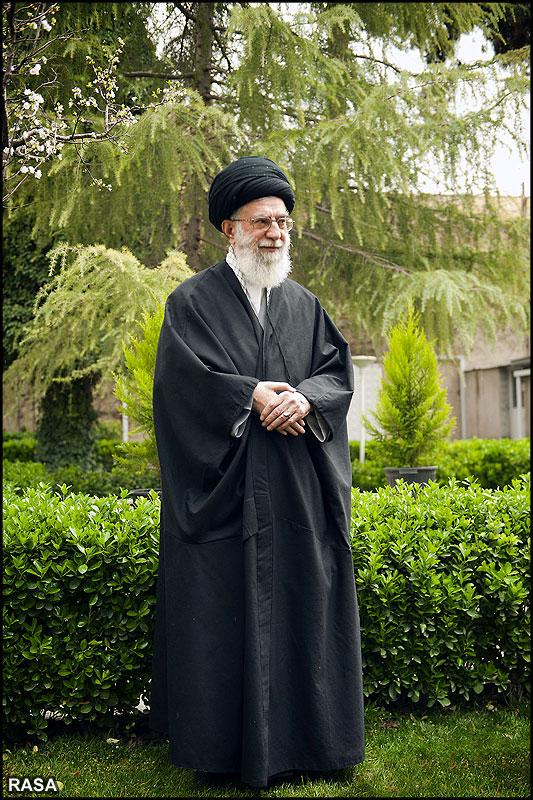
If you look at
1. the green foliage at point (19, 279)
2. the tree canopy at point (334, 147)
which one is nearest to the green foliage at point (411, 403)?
the tree canopy at point (334, 147)

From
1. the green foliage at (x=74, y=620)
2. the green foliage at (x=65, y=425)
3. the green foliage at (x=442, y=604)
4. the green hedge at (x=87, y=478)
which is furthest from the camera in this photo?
the green foliage at (x=65, y=425)

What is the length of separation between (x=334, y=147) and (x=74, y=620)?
5.68 meters

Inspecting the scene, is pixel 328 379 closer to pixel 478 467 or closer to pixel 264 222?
pixel 264 222

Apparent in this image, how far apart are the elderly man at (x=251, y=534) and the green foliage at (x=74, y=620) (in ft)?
1.29

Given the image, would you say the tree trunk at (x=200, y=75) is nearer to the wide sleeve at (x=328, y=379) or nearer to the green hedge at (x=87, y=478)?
the green hedge at (x=87, y=478)

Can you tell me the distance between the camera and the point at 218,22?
9367mm

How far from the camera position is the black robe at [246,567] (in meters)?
2.54

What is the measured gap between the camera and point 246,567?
256cm

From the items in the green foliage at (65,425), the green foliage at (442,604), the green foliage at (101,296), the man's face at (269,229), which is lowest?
the green foliage at (442,604)

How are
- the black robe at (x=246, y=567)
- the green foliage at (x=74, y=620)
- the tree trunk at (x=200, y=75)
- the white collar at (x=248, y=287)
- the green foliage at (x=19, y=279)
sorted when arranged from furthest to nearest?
the green foliage at (x=19, y=279) < the tree trunk at (x=200, y=75) < the green foliage at (x=74, y=620) < the white collar at (x=248, y=287) < the black robe at (x=246, y=567)

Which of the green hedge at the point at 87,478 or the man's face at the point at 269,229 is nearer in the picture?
the man's face at the point at 269,229

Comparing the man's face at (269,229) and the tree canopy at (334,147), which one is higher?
the tree canopy at (334,147)

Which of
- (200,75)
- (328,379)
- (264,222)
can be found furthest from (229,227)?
(200,75)

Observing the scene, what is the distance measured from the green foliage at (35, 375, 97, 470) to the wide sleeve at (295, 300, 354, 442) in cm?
771
